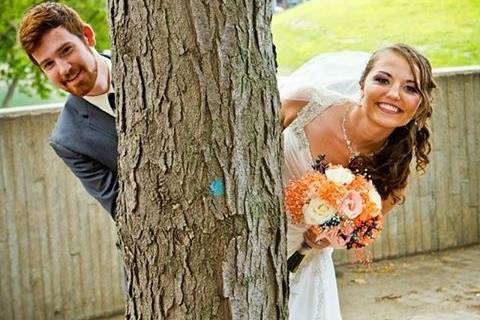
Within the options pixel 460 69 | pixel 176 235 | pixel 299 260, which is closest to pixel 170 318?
pixel 176 235

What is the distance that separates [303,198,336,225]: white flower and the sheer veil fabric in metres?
0.24

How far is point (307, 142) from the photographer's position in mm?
4141

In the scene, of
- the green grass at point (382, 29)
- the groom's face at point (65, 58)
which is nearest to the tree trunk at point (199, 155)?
the groom's face at point (65, 58)

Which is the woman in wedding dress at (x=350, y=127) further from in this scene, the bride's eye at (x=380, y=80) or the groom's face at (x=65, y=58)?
the groom's face at (x=65, y=58)

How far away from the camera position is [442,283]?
7.12 meters

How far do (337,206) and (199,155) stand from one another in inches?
57.4

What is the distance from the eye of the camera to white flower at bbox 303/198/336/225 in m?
3.72

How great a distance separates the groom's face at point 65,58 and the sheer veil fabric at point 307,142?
41.3 inches

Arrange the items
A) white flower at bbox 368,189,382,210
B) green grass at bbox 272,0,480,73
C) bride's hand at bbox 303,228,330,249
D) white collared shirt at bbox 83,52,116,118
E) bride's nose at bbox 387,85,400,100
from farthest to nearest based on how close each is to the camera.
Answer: green grass at bbox 272,0,480,73 → bride's hand at bbox 303,228,330,249 → white flower at bbox 368,189,382,210 → bride's nose at bbox 387,85,400,100 → white collared shirt at bbox 83,52,116,118

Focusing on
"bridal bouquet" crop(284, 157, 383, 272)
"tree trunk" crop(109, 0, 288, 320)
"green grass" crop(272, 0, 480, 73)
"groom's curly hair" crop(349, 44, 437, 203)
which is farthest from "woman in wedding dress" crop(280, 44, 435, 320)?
"green grass" crop(272, 0, 480, 73)

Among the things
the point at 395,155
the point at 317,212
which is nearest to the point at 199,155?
the point at 317,212

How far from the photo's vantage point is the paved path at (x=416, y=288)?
21.4 feet

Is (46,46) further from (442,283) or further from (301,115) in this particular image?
(442,283)

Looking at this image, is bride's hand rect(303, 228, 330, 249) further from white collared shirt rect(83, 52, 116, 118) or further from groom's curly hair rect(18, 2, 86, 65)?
groom's curly hair rect(18, 2, 86, 65)
